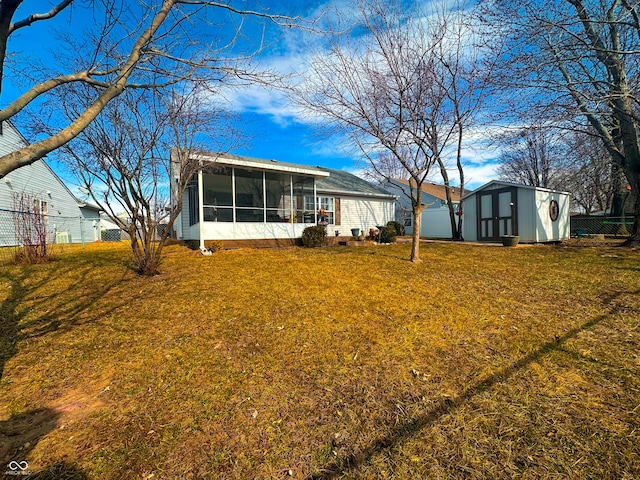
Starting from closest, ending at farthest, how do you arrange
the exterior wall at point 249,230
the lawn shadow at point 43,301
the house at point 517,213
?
the lawn shadow at point 43,301, the exterior wall at point 249,230, the house at point 517,213

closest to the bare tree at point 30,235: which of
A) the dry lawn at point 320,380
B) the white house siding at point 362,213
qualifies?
the dry lawn at point 320,380

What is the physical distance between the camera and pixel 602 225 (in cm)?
1986

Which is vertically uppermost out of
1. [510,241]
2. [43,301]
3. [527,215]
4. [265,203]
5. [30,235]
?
[265,203]

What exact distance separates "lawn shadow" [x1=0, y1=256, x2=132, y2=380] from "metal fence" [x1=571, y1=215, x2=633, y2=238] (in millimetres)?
22640

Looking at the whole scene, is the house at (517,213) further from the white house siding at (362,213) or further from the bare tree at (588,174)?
the white house siding at (362,213)

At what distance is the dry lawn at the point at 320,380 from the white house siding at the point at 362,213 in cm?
1074

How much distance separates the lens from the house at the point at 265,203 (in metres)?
10.4

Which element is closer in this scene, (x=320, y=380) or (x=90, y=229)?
(x=320, y=380)

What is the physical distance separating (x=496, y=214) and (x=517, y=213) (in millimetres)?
1034

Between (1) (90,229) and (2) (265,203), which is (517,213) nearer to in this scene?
(2) (265,203)

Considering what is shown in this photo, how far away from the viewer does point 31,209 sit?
7984mm

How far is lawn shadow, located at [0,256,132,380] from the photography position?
3785mm

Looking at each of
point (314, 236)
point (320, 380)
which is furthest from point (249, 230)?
point (320, 380)

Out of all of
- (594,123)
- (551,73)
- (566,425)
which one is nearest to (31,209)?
(566,425)
